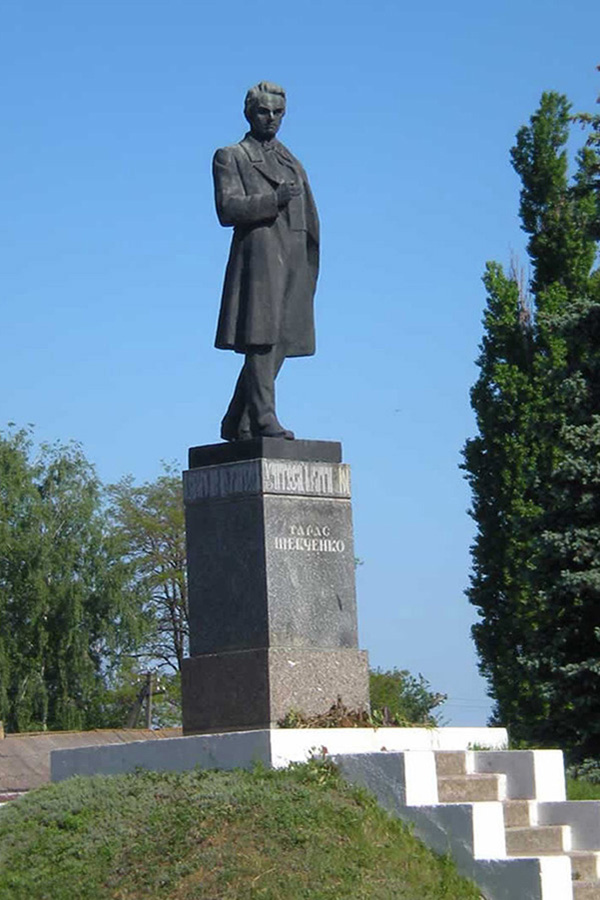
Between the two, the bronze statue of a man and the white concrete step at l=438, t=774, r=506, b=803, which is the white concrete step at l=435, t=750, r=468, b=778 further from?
the bronze statue of a man

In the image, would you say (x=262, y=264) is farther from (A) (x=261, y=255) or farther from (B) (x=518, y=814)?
(B) (x=518, y=814)

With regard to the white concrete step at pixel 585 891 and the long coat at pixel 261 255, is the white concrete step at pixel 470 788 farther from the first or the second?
the long coat at pixel 261 255

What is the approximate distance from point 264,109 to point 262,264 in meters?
1.11

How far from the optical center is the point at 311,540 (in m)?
12.7

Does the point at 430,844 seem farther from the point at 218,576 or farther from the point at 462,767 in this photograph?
the point at 218,576

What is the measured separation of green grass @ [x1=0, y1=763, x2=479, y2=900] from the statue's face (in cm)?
469

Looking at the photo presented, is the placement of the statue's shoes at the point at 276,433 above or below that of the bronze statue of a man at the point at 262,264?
below

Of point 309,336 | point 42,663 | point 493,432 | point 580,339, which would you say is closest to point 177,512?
point 42,663

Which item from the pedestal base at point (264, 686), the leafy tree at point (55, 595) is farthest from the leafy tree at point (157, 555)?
the pedestal base at point (264, 686)

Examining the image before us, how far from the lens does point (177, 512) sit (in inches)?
1879

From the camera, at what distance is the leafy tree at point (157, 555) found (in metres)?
45.2

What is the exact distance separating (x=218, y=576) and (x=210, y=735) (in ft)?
4.88

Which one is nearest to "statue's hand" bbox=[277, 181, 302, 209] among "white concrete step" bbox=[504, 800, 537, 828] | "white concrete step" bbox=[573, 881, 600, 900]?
"white concrete step" bbox=[504, 800, 537, 828]

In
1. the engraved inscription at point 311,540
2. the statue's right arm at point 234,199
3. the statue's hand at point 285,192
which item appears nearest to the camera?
the engraved inscription at point 311,540
